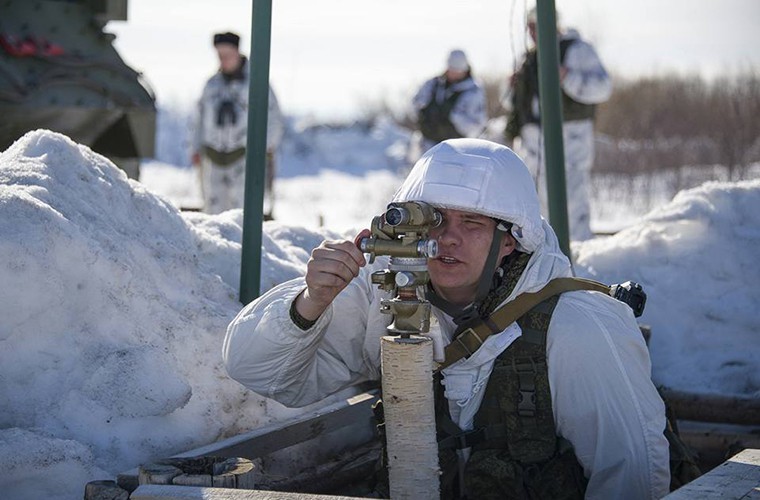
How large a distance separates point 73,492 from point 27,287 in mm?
699

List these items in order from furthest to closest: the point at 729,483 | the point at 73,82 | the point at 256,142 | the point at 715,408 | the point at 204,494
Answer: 1. the point at 73,82
2. the point at 715,408
3. the point at 256,142
4. the point at 729,483
5. the point at 204,494

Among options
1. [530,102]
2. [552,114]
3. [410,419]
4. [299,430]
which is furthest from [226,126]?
[410,419]

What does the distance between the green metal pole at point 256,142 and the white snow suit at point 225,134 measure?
19.5 ft

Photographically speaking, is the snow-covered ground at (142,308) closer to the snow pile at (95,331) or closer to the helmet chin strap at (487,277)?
the snow pile at (95,331)

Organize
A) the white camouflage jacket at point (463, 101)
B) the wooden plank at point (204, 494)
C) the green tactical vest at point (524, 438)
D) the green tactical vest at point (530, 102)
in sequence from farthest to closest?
the white camouflage jacket at point (463, 101), the green tactical vest at point (530, 102), the green tactical vest at point (524, 438), the wooden plank at point (204, 494)

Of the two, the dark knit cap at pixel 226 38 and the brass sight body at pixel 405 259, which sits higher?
the dark knit cap at pixel 226 38

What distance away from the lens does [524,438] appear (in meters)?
3.28

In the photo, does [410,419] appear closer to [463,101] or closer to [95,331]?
[95,331]

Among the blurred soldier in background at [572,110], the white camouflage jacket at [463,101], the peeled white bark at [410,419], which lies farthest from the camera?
the white camouflage jacket at [463,101]

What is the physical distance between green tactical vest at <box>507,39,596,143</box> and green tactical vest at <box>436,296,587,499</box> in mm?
6393

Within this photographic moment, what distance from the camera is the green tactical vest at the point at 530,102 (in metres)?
9.56

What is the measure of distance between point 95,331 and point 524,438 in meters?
1.48

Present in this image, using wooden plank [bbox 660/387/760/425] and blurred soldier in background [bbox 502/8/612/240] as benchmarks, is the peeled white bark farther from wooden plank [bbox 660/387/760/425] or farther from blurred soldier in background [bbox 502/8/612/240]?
blurred soldier in background [bbox 502/8/612/240]

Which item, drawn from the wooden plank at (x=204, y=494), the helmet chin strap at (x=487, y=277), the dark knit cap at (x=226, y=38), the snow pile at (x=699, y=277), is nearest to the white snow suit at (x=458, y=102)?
the dark knit cap at (x=226, y=38)
